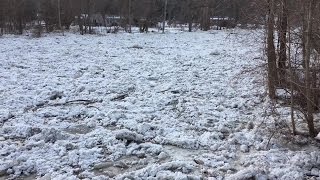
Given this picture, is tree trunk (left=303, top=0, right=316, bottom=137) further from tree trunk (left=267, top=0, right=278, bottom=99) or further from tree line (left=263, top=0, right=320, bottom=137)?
tree trunk (left=267, top=0, right=278, bottom=99)

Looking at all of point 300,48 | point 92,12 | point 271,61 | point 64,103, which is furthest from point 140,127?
point 92,12

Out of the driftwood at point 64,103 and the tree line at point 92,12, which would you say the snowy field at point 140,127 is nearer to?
the driftwood at point 64,103

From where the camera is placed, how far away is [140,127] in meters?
7.23

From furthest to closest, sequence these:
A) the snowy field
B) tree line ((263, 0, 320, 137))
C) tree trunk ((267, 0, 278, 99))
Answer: tree trunk ((267, 0, 278, 99))
tree line ((263, 0, 320, 137))
the snowy field

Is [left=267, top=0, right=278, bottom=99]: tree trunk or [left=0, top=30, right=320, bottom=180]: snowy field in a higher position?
[left=267, top=0, right=278, bottom=99]: tree trunk

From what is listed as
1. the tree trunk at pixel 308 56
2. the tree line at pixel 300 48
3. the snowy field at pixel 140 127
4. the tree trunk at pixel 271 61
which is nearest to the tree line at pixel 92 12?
the snowy field at pixel 140 127

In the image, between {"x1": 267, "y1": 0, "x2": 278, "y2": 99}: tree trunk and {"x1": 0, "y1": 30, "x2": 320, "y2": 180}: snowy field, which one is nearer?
{"x1": 0, "y1": 30, "x2": 320, "y2": 180}: snowy field

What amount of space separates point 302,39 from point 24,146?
453 centimetres

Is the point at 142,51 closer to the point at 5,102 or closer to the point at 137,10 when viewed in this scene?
the point at 5,102

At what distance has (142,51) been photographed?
20.4m

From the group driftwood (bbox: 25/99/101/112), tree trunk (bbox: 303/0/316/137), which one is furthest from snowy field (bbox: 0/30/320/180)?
tree trunk (bbox: 303/0/316/137)

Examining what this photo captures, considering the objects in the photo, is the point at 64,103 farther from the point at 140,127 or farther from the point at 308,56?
the point at 308,56

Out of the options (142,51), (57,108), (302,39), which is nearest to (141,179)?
(302,39)

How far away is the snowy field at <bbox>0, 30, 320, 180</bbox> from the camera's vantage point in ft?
18.2
